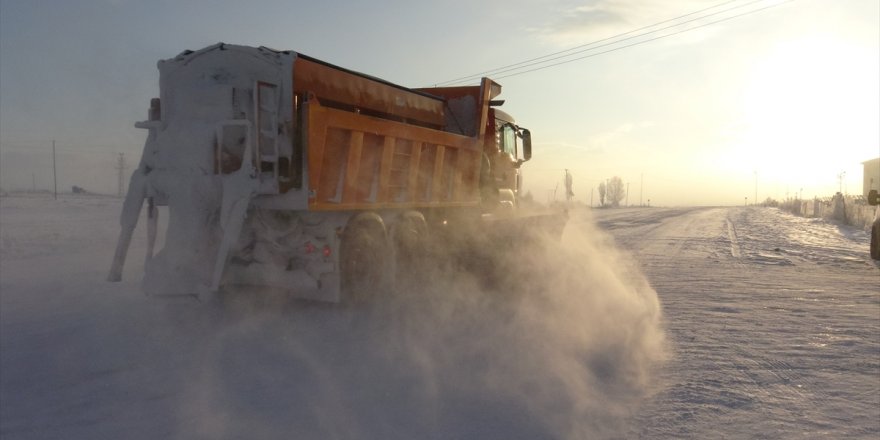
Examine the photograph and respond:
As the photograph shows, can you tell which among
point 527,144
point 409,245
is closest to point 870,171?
point 527,144

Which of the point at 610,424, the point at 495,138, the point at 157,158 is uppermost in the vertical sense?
the point at 495,138

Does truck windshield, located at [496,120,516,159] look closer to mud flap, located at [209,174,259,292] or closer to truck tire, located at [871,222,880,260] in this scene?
mud flap, located at [209,174,259,292]

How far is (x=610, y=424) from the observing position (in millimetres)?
4113

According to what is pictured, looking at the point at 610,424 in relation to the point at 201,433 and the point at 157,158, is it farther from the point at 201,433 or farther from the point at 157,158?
the point at 157,158

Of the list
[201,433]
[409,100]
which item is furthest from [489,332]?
[409,100]

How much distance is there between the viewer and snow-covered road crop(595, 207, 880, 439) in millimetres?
4168

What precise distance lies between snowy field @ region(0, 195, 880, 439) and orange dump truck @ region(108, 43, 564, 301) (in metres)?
0.60

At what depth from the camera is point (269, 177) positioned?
6789mm

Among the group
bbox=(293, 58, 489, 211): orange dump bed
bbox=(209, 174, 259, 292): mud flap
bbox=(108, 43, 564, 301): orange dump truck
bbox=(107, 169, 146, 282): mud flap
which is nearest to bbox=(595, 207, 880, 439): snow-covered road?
bbox=(293, 58, 489, 211): orange dump bed

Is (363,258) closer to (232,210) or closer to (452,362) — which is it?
(232,210)

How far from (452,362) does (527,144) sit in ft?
27.9

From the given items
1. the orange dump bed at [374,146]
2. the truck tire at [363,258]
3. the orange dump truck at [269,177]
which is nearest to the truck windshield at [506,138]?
the orange dump bed at [374,146]

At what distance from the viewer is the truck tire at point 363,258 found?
780cm

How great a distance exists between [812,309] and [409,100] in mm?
6448
